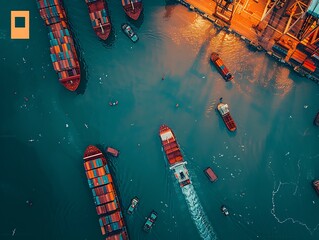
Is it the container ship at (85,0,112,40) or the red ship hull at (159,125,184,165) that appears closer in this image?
the red ship hull at (159,125,184,165)

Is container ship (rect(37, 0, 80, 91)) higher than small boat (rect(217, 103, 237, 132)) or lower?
higher

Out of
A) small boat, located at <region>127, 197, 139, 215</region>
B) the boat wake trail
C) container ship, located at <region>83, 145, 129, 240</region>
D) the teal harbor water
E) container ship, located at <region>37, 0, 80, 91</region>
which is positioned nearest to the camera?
container ship, located at <region>83, 145, 129, 240</region>

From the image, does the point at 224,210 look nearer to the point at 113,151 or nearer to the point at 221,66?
the point at 113,151

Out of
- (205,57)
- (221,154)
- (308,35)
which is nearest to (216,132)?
(221,154)

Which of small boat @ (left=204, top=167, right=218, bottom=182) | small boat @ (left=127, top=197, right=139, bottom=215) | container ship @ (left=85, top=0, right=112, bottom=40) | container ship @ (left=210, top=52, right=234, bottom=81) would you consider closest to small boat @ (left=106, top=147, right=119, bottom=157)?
small boat @ (left=127, top=197, right=139, bottom=215)

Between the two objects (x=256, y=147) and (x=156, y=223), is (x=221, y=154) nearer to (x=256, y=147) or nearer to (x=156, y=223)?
(x=256, y=147)

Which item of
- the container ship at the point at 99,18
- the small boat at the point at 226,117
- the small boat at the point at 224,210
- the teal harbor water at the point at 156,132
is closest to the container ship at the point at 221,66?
the teal harbor water at the point at 156,132

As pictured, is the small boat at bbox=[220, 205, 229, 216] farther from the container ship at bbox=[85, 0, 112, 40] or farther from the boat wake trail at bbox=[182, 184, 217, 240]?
the container ship at bbox=[85, 0, 112, 40]
